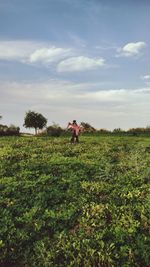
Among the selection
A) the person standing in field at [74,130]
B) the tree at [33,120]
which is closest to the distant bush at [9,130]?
the person standing in field at [74,130]

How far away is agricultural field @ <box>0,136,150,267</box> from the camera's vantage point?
13.7 meters

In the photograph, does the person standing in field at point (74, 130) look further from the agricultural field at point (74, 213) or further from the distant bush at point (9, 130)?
the distant bush at point (9, 130)

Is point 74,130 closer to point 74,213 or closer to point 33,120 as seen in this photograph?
point 74,213

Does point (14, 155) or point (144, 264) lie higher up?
point (14, 155)

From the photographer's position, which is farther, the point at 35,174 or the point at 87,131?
the point at 87,131

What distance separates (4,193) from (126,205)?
17.9 feet

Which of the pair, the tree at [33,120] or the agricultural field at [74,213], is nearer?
the agricultural field at [74,213]

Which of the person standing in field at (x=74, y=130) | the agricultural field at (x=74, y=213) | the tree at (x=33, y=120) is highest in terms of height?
the tree at (x=33, y=120)

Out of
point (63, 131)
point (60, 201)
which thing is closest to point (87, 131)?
point (63, 131)

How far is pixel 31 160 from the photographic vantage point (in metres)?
24.6

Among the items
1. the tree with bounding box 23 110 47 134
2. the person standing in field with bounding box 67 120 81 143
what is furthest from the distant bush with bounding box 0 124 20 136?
the tree with bounding box 23 110 47 134

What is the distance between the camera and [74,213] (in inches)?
636

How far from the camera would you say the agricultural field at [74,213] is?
44.8 feet

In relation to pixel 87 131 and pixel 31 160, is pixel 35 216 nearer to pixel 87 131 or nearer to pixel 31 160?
pixel 31 160
